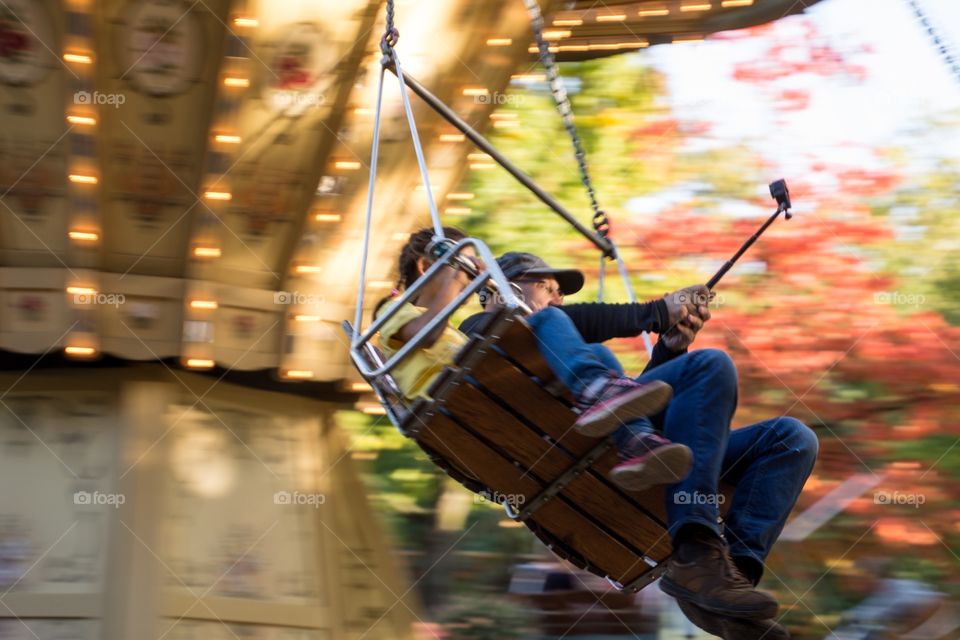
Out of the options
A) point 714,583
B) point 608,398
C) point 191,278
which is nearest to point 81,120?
point 191,278

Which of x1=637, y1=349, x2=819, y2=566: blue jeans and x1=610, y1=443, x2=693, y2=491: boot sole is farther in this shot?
x1=637, y1=349, x2=819, y2=566: blue jeans

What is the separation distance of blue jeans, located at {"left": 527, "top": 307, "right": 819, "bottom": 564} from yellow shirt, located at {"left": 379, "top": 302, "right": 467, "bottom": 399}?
418 millimetres

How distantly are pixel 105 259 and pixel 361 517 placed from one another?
1.89 m

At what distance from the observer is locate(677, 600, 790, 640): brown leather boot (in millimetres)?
4176

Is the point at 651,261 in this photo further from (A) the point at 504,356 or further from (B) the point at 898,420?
(A) the point at 504,356

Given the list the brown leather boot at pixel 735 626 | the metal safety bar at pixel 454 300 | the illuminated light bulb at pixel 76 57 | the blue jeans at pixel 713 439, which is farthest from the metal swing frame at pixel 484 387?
the illuminated light bulb at pixel 76 57

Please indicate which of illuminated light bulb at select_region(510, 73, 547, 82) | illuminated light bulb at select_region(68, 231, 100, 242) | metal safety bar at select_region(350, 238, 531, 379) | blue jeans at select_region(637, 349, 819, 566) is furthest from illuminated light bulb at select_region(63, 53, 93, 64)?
illuminated light bulb at select_region(510, 73, 547, 82)

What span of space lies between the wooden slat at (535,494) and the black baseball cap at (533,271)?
0.61 metres

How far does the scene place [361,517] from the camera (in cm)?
703

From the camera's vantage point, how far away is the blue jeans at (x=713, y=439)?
424 cm

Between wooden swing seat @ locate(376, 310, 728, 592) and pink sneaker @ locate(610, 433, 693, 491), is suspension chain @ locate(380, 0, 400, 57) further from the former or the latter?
pink sneaker @ locate(610, 433, 693, 491)

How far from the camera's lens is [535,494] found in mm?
4848

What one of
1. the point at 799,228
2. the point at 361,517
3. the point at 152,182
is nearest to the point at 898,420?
the point at 799,228

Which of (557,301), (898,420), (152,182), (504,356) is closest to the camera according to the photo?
(504,356)
